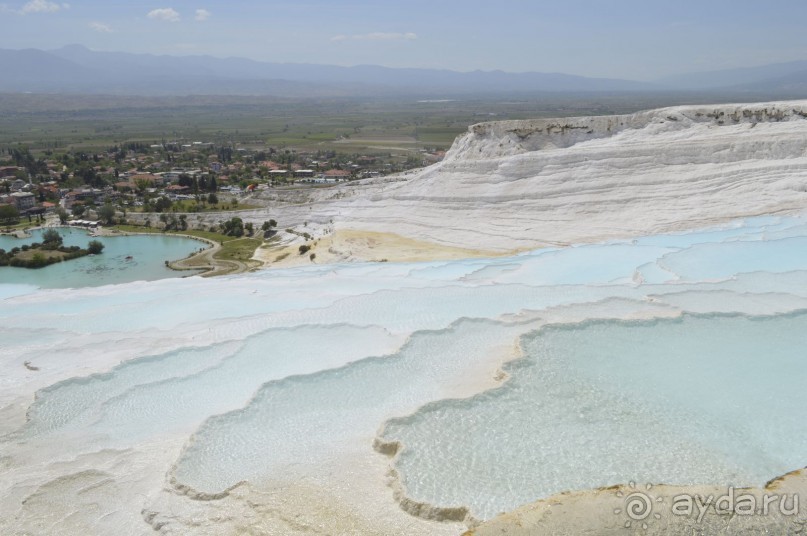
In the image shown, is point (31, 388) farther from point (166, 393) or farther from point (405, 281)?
point (405, 281)

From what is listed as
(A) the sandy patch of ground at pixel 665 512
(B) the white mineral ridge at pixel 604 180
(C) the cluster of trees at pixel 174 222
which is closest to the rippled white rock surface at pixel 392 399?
(A) the sandy patch of ground at pixel 665 512

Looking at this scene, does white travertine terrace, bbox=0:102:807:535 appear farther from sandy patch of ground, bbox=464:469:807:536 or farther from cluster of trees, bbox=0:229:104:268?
cluster of trees, bbox=0:229:104:268

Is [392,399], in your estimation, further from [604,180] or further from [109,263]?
[109,263]

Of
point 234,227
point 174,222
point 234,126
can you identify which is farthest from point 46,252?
point 234,126

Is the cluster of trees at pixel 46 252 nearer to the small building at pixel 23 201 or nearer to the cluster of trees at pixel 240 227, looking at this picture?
the cluster of trees at pixel 240 227

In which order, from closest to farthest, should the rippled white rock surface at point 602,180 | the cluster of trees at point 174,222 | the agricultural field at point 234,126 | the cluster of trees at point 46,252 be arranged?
1. the rippled white rock surface at point 602,180
2. the cluster of trees at point 46,252
3. the cluster of trees at point 174,222
4. the agricultural field at point 234,126
